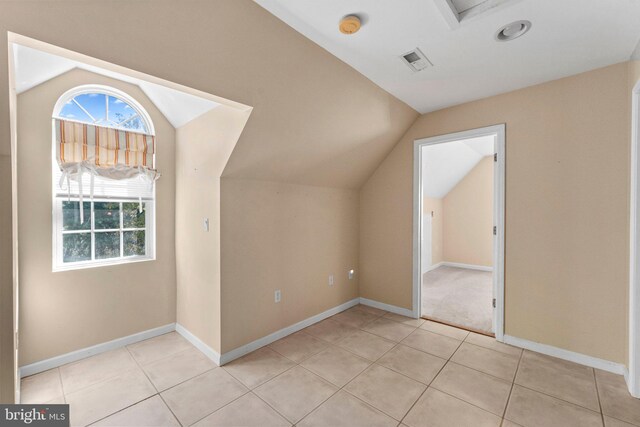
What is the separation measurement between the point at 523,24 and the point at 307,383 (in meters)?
2.82

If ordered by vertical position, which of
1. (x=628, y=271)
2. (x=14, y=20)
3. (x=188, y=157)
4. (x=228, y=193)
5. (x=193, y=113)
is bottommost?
(x=628, y=271)

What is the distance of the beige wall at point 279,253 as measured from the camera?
2.35 m

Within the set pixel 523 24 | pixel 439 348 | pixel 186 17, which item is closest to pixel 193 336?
pixel 439 348

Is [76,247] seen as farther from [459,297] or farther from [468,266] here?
[468,266]

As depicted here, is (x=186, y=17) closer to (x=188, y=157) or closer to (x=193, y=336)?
(x=188, y=157)

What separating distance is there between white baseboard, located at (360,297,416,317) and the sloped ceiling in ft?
5.95

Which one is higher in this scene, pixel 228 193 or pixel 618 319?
pixel 228 193

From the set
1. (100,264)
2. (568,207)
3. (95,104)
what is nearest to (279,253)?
(100,264)

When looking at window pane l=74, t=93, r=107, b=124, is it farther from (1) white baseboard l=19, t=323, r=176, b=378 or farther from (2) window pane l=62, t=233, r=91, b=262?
(1) white baseboard l=19, t=323, r=176, b=378

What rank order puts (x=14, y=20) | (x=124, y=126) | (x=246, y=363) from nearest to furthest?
1. (x=14, y=20)
2. (x=246, y=363)
3. (x=124, y=126)

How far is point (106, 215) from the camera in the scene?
255cm

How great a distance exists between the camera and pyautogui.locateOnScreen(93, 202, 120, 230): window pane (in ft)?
8.17

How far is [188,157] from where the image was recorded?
2.64 meters

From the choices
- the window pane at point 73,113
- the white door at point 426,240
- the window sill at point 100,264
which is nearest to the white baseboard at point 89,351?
the window sill at point 100,264
